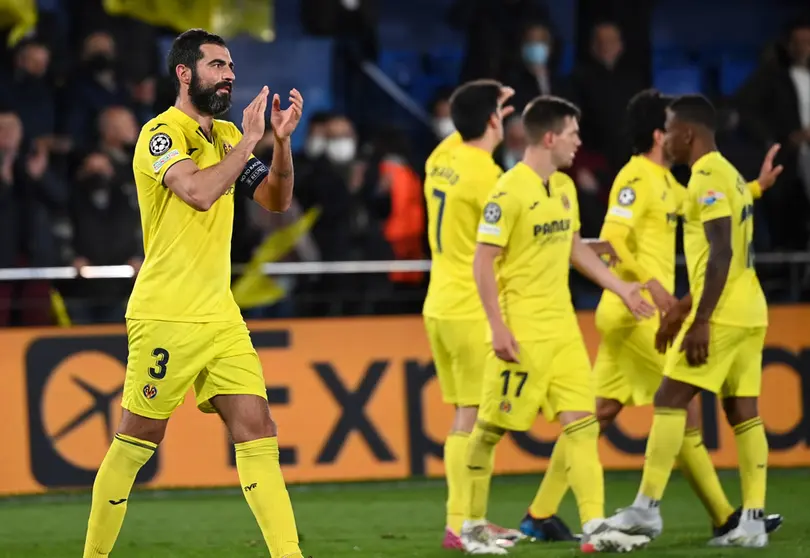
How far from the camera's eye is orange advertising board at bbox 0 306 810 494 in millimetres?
10844

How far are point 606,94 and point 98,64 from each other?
14.2 ft

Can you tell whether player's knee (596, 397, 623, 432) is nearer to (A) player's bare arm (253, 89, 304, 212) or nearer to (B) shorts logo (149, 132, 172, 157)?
(A) player's bare arm (253, 89, 304, 212)

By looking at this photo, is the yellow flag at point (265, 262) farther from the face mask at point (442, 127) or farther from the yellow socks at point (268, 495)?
the yellow socks at point (268, 495)

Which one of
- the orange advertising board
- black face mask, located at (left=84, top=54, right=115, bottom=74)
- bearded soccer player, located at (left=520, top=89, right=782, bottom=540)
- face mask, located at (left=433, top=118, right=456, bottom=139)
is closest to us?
bearded soccer player, located at (left=520, top=89, right=782, bottom=540)

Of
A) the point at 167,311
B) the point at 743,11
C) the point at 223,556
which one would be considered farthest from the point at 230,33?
the point at 167,311

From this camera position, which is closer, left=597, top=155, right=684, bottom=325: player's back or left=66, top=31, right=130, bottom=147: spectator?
left=597, top=155, right=684, bottom=325: player's back

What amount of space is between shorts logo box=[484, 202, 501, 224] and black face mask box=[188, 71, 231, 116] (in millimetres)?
1804

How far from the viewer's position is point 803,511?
30.3 ft

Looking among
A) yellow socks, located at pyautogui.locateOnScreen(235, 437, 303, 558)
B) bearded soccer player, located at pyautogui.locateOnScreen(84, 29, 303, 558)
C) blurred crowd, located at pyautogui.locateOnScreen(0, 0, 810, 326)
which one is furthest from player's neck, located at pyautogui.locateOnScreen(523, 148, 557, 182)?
blurred crowd, located at pyautogui.locateOnScreen(0, 0, 810, 326)

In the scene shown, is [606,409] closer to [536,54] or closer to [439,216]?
[439,216]

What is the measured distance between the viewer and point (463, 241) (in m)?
8.54

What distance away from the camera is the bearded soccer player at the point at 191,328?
6.28m

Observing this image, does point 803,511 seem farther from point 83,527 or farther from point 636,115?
Answer: point 83,527

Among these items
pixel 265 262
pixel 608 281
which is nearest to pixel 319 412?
pixel 265 262
